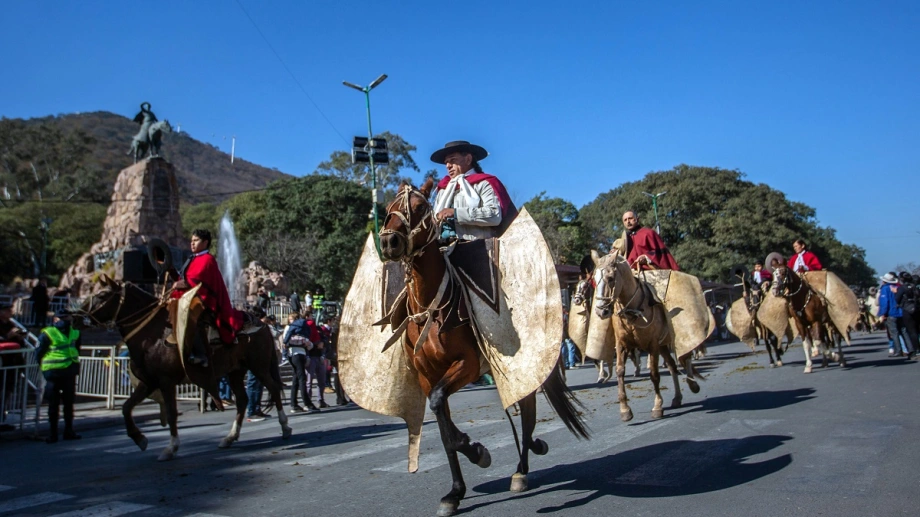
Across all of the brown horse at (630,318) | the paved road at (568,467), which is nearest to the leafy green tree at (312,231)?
the paved road at (568,467)

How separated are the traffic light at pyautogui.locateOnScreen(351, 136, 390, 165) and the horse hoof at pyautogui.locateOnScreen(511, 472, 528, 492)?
2156 centimetres

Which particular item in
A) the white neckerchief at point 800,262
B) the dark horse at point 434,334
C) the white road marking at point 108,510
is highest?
the white neckerchief at point 800,262

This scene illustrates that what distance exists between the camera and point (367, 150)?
26938mm

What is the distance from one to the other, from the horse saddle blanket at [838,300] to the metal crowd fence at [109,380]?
13943mm

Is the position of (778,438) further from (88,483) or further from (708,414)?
(88,483)

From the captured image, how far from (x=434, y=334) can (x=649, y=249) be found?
661cm

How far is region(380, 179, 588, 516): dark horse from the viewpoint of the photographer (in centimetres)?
533

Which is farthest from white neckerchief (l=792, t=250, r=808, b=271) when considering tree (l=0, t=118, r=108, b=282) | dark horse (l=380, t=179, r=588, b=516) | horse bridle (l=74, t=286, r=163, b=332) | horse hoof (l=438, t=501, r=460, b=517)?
tree (l=0, t=118, r=108, b=282)

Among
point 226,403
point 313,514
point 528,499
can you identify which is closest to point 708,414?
point 528,499

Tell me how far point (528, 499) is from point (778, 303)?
37.2 ft

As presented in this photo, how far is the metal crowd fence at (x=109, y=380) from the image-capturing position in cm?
1647

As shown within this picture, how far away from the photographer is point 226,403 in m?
16.8

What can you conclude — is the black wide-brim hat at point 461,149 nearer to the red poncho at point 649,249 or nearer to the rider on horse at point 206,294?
the rider on horse at point 206,294

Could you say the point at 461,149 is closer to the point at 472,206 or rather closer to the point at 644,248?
the point at 472,206
